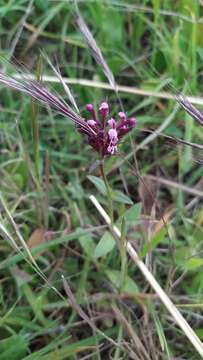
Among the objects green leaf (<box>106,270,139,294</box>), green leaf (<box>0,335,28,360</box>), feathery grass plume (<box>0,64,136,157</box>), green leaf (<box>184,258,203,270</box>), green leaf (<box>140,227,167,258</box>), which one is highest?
feathery grass plume (<box>0,64,136,157</box>)

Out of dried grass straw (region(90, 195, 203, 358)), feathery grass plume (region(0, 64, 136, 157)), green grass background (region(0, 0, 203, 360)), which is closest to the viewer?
feathery grass plume (region(0, 64, 136, 157))

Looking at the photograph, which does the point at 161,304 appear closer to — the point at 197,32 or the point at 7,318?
the point at 7,318

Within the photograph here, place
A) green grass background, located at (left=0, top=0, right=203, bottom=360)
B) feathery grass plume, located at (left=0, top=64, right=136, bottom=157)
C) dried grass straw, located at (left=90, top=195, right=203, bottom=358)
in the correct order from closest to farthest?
feathery grass plume, located at (left=0, top=64, right=136, bottom=157)
dried grass straw, located at (left=90, top=195, right=203, bottom=358)
green grass background, located at (left=0, top=0, right=203, bottom=360)

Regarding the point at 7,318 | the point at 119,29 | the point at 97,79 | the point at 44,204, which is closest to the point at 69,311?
the point at 7,318

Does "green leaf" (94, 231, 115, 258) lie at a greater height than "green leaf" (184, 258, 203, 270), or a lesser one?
greater

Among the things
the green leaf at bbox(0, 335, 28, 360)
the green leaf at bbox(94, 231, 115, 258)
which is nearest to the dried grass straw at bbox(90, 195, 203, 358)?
the green leaf at bbox(94, 231, 115, 258)

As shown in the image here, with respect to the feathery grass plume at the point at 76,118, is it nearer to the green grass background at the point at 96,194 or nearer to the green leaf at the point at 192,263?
the green grass background at the point at 96,194

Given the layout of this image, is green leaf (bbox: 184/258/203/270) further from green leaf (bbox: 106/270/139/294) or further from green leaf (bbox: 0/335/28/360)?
green leaf (bbox: 0/335/28/360)

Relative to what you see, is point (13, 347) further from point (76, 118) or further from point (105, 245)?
point (76, 118)

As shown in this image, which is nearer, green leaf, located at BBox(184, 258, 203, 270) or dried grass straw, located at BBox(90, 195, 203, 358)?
dried grass straw, located at BBox(90, 195, 203, 358)
